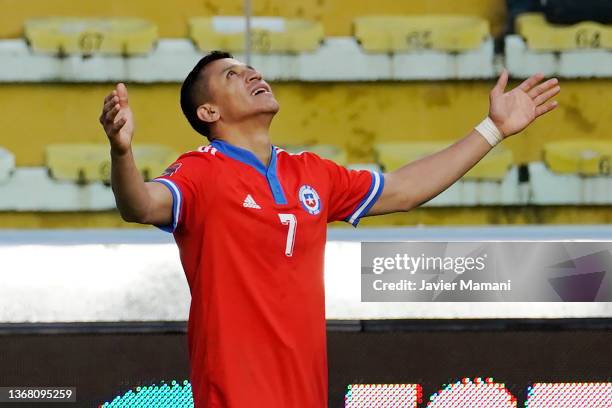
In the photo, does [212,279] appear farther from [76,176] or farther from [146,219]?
[76,176]

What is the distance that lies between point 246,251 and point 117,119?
1.20 feet

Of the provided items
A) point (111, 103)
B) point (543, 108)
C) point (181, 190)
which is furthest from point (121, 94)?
point (543, 108)

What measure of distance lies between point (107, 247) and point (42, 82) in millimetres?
2823

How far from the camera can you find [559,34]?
15.9 ft

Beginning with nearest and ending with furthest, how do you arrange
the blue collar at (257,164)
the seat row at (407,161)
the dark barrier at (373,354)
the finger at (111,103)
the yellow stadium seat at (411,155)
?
the finger at (111,103), the blue collar at (257,164), the dark barrier at (373,354), the seat row at (407,161), the yellow stadium seat at (411,155)

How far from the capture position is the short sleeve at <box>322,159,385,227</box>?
206cm

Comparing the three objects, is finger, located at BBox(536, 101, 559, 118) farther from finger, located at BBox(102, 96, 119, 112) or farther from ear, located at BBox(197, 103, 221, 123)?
finger, located at BBox(102, 96, 119, 112)

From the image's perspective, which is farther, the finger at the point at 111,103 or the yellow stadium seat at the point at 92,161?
the yellow stadium seat at the point at 92,161

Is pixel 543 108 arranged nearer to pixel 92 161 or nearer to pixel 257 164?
pixel 257 164

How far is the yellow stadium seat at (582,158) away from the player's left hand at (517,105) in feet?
8.65

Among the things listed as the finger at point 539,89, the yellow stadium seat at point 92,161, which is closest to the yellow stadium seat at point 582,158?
the yellow stadium seat at point 92,161

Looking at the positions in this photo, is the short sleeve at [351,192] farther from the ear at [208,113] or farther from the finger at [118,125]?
the finger at [118,125]
